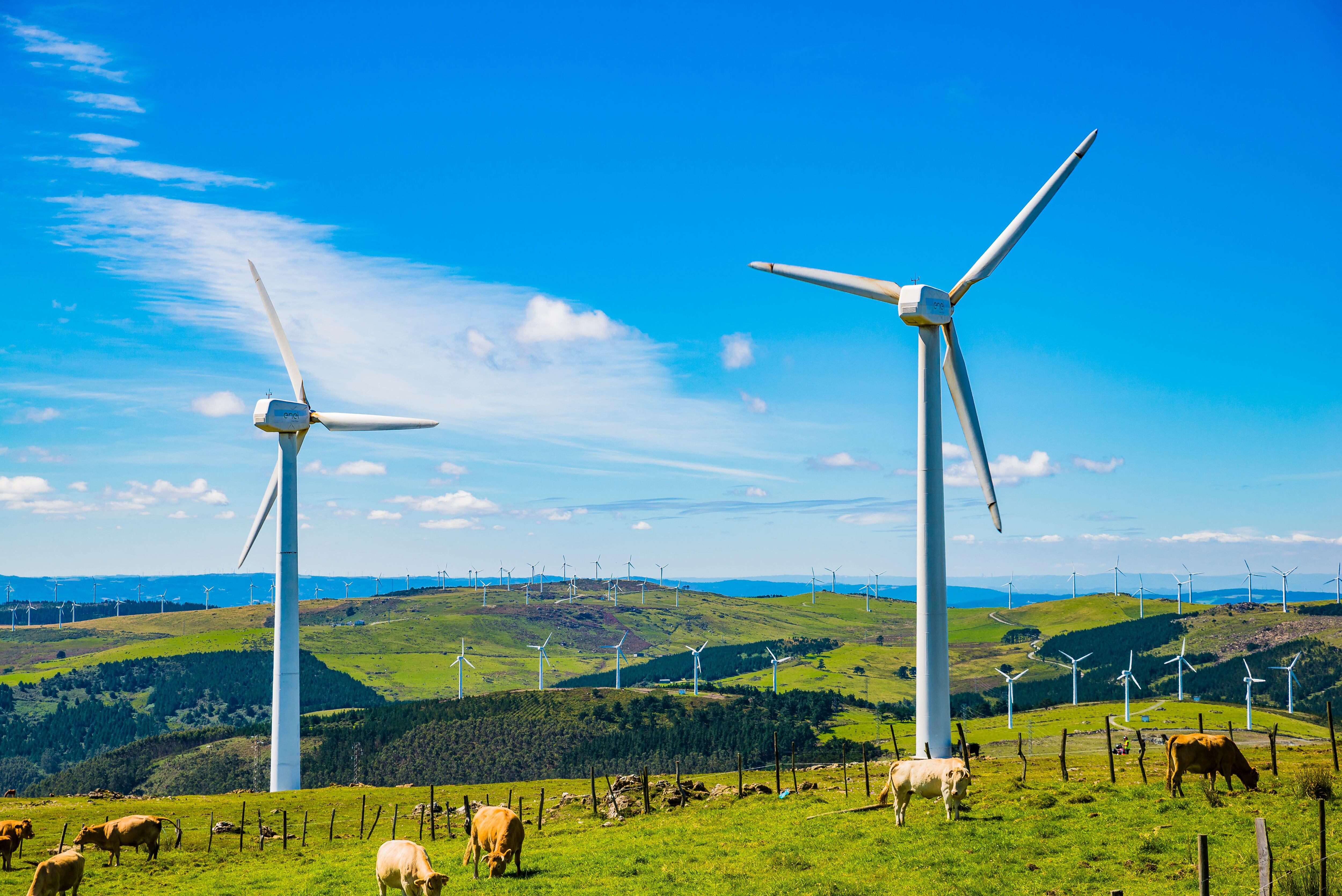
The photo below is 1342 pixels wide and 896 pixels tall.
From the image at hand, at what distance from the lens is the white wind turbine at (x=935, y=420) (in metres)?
44.8

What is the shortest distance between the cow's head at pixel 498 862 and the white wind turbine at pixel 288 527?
182ft

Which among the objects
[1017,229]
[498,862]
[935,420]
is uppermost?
[1017,229]

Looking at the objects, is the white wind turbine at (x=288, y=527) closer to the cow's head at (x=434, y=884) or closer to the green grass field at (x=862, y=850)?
the green grass field at (x=862, y=850)

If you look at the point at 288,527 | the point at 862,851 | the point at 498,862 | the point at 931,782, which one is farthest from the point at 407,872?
the point at 288,527

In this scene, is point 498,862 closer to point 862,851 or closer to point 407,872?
point 407,872

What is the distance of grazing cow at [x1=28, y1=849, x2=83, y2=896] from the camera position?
3484 cm

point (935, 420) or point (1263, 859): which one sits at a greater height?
point (935, 420)

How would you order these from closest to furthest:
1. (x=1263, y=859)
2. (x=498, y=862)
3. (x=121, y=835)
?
(x=1263, y=859), (x=498, y=862), (x=121, y=835)

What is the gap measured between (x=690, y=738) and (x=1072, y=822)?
528ft

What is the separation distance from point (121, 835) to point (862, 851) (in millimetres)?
35547

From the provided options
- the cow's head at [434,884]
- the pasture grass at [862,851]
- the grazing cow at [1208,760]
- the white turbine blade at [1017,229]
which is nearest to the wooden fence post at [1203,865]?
the pasture grass at [862,851]

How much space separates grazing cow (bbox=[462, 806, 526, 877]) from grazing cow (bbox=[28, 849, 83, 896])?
14.6m

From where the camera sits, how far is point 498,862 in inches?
1313

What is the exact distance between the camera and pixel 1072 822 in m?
33.3
